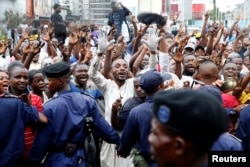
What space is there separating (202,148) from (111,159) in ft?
14.0

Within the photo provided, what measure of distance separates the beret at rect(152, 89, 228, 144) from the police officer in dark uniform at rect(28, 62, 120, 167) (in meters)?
2.60

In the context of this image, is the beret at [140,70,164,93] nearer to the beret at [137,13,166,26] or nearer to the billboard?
the beret at [137,13,166,26]

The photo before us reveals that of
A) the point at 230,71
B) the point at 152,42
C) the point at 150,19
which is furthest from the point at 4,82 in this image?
the point at 150,19

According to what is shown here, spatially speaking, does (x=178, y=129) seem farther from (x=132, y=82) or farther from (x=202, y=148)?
(x=132, y=82)

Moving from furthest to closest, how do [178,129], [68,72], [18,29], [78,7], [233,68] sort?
[78,7], [18,29], [233,68], [68,72], [178,129]

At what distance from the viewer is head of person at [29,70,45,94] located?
5918 millimetres

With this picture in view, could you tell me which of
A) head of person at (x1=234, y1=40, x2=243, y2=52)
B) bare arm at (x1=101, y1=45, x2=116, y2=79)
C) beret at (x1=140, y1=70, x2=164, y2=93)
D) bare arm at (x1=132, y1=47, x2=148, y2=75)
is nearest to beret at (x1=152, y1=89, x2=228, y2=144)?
beret at (x1=140, y1=70, x2=164, y2=93)

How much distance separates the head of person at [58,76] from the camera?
4.83 metres

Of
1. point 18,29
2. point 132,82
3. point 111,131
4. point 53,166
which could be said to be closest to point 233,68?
point 132,82

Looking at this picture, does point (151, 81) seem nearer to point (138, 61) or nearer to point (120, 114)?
point (120, 114)

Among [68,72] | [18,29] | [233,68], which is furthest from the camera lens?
[18,29]

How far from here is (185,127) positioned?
2.11 m

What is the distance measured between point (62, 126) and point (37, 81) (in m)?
1.36

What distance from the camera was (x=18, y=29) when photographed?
43.5 feet
